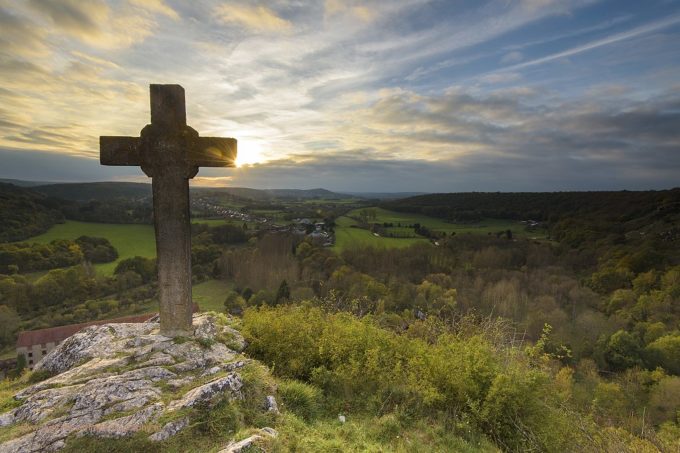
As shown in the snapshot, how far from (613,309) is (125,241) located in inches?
3077

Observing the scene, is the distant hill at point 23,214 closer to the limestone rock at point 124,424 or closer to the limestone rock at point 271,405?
the limestone rock at point 124,424

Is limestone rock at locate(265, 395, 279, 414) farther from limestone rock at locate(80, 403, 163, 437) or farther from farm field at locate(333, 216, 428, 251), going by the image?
farm field at locate(333, 216, 428, 251)

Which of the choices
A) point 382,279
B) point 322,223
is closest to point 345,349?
point 382,279

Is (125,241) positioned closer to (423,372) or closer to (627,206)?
(423,372)

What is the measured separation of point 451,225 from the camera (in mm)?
90000

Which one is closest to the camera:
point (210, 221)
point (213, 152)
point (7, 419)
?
point (7, 419)

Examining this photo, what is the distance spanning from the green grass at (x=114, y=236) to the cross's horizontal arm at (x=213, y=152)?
199 feet

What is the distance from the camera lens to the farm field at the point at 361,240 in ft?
211

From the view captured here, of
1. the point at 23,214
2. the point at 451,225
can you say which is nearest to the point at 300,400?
the point at 23,214

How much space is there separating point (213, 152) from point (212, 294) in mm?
49302

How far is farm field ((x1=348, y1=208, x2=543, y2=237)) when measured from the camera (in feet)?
265

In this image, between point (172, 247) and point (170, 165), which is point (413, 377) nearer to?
point (172, 247)

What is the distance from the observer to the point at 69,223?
69312 mm

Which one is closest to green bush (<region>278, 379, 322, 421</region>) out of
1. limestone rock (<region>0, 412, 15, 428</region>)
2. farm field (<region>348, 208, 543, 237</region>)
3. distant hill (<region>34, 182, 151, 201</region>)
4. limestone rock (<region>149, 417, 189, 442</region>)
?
limestone rock (<region>149, 417, 189, 442</region>)
